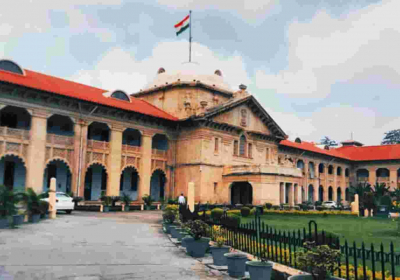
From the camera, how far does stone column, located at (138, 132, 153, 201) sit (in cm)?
3275

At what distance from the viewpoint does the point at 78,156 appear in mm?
28609

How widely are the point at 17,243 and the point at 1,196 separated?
444 centimetres

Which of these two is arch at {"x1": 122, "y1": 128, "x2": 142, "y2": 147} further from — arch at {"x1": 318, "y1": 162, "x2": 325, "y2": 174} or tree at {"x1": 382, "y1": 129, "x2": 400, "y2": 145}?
tree at {"x1": 382, "y1": 129, "x2": 400, "y2": 145}

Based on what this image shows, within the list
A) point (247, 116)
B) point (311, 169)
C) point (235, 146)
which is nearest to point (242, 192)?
point (235, 146)

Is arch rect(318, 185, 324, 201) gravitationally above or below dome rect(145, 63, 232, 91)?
below

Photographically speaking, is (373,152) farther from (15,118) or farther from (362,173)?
(15,118)

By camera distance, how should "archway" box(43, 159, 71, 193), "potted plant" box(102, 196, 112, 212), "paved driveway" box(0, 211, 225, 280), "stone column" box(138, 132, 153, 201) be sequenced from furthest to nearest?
"stone column" box(138, 132, 153, 201) < "archway" box(43, 159, 71, 193) < "potted plant" box(102, 196, 112, 212) < "paved driveway" box(0, 211, 225, 280)

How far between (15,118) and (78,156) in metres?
4.96

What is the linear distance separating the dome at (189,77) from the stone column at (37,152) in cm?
1568

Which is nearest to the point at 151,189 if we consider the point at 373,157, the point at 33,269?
the point at 33,269

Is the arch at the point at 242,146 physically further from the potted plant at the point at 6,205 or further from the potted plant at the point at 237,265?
the potted plant at the point at 237,265

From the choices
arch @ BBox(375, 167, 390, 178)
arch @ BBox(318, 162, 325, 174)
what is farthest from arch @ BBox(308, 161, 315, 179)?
arch @ BBox(375, 167, 390, 178)

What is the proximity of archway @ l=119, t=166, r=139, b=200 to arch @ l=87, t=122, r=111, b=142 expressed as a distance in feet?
11.0

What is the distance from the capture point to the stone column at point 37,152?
26188 millimetres
